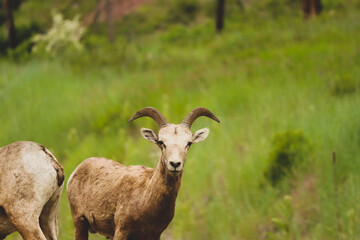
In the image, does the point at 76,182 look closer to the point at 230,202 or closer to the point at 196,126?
the point at 230,202

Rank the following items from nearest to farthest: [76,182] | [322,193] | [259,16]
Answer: [76,182] → [322,193] → [259,16]

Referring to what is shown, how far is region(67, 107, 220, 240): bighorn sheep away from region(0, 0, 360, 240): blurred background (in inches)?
58.4

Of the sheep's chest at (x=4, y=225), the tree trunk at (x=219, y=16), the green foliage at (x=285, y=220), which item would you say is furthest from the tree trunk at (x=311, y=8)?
the sheep's chest at (x=4, y=225)

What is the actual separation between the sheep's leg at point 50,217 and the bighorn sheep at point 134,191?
41 cm

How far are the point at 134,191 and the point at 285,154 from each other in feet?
19.2

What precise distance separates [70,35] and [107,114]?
8.92m

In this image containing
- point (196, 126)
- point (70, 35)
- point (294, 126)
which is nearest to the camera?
point (294, 126)

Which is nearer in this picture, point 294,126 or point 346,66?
point 294,126

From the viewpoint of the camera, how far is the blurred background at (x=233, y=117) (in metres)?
7.80

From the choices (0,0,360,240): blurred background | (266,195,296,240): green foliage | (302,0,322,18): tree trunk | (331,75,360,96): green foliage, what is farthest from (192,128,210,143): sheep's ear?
(302,0,322,18): tree trunk

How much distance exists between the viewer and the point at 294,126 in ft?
30.0

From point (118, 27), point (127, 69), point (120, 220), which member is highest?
point (120, 220)

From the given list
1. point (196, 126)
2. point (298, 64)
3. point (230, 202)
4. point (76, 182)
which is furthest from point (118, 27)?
point (76, 182)

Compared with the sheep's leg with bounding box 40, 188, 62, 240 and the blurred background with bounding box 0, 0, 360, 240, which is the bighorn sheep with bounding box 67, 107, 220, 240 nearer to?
the sheep's leg with bounding box 40, 188, 62, 240
